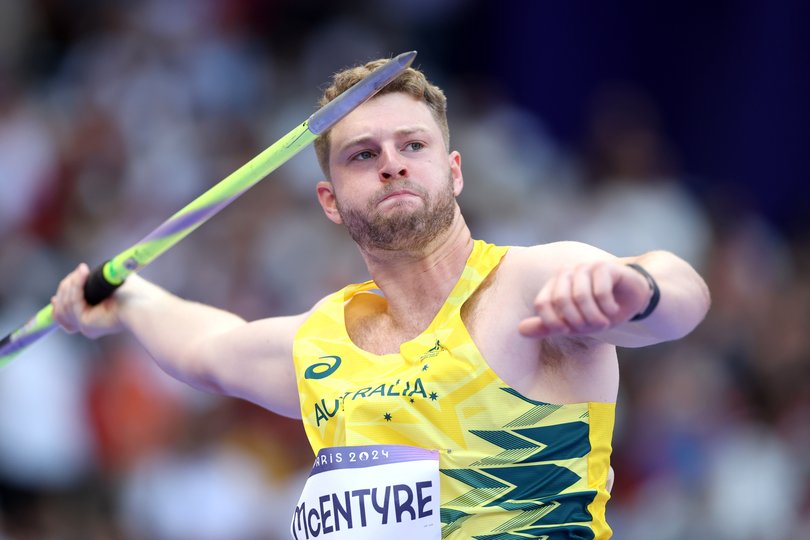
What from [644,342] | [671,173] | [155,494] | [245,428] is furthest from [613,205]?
[644,342]

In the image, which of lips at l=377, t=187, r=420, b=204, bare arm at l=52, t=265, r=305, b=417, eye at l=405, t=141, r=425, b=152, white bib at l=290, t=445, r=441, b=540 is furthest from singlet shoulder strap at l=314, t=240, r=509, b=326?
bare arm at l=52, t=265, r=305, b=417

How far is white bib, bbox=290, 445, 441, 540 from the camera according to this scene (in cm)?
392

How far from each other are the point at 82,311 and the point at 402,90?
1714 mm

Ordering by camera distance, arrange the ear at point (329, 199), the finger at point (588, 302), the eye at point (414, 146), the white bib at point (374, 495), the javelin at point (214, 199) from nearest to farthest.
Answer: the finger at point (588, 302) → the white bib at point (374, 495) → the javelin at point (214, 199) → the eye at point (414, 146) → the ear at point (329, 199)

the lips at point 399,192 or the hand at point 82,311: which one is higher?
the hand at point 82,311

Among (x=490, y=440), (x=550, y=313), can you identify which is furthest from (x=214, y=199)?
(x=550, y=313)

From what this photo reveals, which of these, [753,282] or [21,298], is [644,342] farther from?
[753,282]

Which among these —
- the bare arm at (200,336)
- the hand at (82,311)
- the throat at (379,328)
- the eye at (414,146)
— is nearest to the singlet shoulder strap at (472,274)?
the throat at (379,328)

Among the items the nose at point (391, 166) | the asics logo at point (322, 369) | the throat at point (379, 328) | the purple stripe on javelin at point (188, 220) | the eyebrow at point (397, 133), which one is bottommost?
the asics logo at point (322, 369)

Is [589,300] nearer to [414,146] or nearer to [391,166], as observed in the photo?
[391,166]

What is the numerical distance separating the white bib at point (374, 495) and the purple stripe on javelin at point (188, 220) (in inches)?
39.3

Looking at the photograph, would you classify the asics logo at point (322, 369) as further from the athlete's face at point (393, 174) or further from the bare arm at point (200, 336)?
the athlete's face at point (393, 174)

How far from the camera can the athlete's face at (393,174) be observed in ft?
14.1

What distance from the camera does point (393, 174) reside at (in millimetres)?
4301
